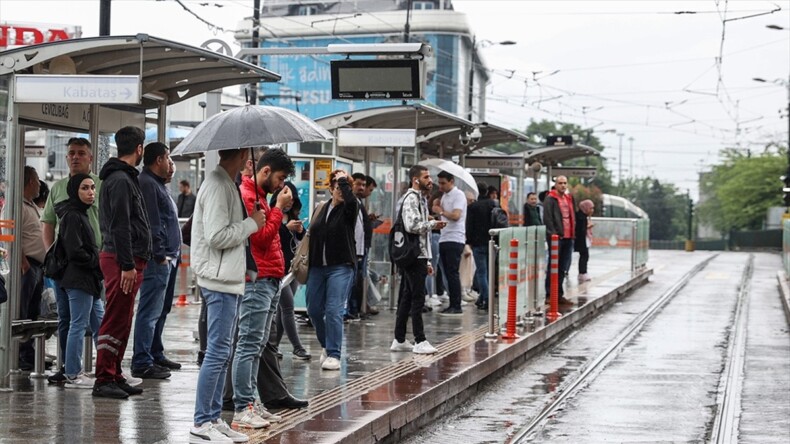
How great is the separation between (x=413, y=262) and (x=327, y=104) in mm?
84502

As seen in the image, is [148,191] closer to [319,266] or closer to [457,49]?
[319,266]

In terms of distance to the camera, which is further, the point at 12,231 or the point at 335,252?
the point at 335,252

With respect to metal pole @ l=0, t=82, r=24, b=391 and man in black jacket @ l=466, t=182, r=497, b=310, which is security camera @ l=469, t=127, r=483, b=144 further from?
metal pole @ l=0, t=82, r=24, b=391

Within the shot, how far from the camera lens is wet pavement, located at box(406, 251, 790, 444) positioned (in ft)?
Answer: 35.7

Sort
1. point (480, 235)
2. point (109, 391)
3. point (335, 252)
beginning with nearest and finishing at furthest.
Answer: point (109, 391) < point (335, 252) < point (480, 235)

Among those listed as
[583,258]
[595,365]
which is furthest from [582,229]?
[595,365]

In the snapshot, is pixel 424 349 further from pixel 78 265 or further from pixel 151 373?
pixel 78 265

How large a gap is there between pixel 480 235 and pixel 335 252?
7.77m

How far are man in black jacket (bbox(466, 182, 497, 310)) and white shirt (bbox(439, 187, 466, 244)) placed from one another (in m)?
1.38

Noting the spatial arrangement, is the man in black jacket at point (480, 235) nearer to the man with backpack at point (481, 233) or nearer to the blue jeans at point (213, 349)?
the man with backpack at point (481, 233)

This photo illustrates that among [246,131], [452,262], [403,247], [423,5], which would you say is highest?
[423,5]

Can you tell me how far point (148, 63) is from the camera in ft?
37.0

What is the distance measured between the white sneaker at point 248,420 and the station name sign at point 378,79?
8.22m

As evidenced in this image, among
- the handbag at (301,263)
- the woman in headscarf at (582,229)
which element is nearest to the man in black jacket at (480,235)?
the woman in headscarf at (582,229)
